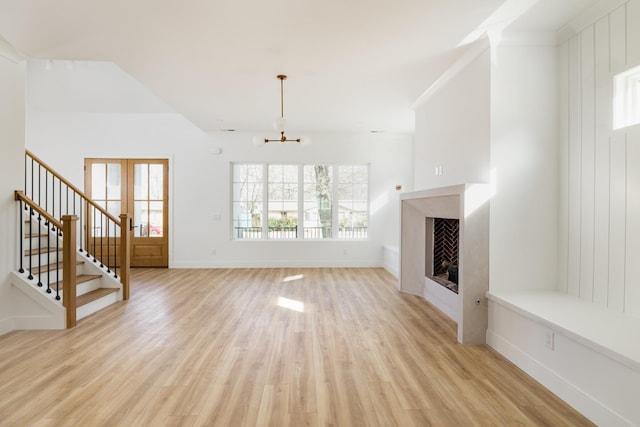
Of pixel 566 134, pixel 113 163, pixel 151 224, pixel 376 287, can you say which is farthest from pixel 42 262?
pixel 566 134

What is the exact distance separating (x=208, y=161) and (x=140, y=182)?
153 centimetres

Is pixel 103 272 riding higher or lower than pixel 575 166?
lower

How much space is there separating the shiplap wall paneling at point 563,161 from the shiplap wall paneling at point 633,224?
56 centimetres

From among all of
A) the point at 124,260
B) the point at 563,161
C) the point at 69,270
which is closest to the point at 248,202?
the point at 124,260

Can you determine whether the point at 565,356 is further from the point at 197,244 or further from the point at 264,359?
the point at 197,244

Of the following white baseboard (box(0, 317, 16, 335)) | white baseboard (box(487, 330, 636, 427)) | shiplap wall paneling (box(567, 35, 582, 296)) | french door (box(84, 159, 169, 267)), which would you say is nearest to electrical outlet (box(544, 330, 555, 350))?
white baseboard (box(487, 330, 636, 427))

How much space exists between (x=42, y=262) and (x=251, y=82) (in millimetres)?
3434

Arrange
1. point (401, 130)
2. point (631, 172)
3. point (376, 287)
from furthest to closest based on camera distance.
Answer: point (401, 130)
point (376, 287)
point (631, 172)

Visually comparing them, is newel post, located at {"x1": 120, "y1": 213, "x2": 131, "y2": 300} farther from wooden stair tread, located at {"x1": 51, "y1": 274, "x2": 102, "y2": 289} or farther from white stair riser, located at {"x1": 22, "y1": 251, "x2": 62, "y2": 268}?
white stair riser, located at {"x1": 22, "y1": 251, "x2": 62, "y2": 268}

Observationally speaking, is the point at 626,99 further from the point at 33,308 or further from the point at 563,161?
the point at 33,308

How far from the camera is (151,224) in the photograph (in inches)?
289

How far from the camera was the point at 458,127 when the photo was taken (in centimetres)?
387

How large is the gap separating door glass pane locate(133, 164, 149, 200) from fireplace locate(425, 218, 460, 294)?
5884 millimetres

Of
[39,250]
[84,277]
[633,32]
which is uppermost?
[633,32]
